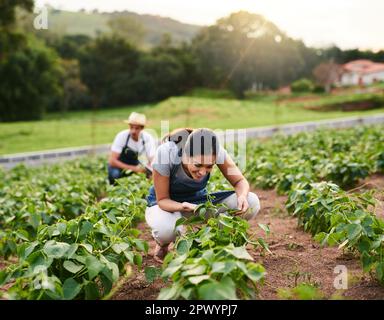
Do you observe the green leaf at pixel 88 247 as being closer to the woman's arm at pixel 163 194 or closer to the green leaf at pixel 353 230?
the woman's arm at pixel 163 194

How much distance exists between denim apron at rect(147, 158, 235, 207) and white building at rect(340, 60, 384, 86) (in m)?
26.5

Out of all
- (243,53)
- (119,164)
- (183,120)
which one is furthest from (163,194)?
(243,53)

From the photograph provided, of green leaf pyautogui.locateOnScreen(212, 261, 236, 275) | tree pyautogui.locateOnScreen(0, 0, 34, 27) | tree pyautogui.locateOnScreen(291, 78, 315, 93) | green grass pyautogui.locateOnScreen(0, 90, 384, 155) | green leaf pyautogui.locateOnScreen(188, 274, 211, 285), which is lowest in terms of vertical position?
green grass pyautogui.locateOnScreen(0, 90, 384, 155)

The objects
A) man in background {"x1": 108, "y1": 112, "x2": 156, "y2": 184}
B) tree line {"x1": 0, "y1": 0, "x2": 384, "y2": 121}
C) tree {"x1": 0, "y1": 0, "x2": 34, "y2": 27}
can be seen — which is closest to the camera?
man in background {"x1": 108, "y1": 112, "x2": 156, "y2": 184}

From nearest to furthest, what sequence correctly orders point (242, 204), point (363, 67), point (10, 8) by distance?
point (242, 204) → point (10, 8) → point (363, 67)

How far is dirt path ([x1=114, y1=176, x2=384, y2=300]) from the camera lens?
8.30 ft

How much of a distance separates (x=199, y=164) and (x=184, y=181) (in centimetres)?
28

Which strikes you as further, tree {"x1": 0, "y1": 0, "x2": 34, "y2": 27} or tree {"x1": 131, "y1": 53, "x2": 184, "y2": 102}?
tree {"x1": 131, "y1": 53, "x2": 184, "y2": 102}

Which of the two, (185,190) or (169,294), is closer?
(169,294)

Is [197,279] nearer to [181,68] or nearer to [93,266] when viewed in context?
[93,266]

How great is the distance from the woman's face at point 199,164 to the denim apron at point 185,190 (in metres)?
0.10

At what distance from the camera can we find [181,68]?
2991 cm

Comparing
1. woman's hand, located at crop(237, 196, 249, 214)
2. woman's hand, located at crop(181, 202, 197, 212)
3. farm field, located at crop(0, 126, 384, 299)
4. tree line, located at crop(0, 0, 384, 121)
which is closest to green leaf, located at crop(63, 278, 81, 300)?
farm field, located at crop(0, 126, 384, 299)

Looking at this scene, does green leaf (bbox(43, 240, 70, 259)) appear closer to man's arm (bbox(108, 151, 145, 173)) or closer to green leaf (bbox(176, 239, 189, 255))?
green leaf (bbox(176, 239, 189, 255))
